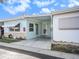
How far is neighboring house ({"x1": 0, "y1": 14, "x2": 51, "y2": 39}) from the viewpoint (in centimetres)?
1995

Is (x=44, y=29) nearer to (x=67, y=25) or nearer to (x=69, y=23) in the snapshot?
(x=67, y=25)

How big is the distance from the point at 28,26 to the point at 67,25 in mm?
8776

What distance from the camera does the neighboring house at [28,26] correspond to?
19953 millimetres

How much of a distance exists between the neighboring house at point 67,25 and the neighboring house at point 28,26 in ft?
16.5

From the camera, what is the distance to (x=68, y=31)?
12.5 meters

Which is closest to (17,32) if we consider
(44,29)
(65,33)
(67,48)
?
(44,29)

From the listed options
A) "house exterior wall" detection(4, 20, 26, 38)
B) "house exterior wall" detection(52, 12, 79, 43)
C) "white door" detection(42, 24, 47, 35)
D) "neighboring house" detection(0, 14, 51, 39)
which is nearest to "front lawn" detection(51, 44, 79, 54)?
"house exterior wall" detection(52, 12, 79, 43)

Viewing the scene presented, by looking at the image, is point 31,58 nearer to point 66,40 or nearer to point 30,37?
point 66,40

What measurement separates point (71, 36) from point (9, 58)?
600 cm

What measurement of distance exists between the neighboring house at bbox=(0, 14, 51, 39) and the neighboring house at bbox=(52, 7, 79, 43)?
Answer: 5023 mm

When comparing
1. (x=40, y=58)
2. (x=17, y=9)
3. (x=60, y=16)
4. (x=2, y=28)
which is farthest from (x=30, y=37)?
(x=17, y=9)

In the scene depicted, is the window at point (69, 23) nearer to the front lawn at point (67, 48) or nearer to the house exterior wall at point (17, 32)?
the front lawn at point (67, 48)

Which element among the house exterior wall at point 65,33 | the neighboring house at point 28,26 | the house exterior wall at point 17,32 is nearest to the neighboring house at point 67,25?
the house exterior wall at point 65,33

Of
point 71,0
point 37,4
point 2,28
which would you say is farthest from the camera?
point 37,4
